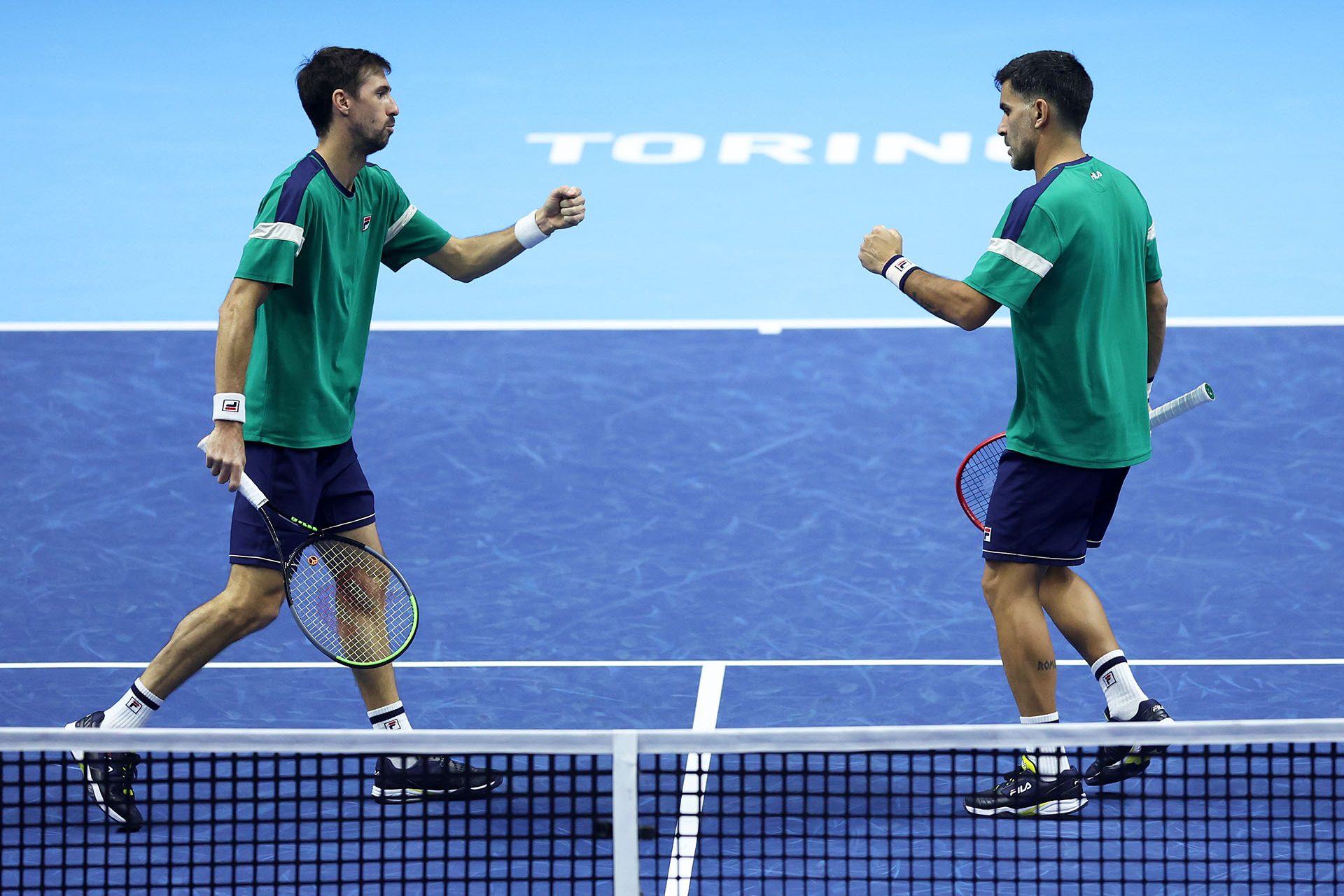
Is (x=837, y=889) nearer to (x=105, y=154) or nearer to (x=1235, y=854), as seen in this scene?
(x=1235, y=854)

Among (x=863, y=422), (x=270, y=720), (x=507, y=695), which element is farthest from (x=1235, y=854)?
(x=863, y=422)

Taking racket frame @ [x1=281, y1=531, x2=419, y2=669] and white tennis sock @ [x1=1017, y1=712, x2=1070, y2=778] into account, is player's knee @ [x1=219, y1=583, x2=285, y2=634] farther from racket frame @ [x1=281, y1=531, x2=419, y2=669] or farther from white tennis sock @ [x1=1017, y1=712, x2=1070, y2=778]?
white tennis sock @ [x1=1017, y1=712, x2=1070, y2=778]

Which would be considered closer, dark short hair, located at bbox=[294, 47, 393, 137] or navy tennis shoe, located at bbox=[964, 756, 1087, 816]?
navy tennis shoe, located at bbox=[964, 756, 1087, 816]

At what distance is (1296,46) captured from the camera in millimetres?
14086

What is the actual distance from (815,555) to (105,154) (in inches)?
A: 313

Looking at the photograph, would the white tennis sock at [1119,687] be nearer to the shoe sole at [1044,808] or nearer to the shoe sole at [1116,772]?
the shoe sole at [1116,772]

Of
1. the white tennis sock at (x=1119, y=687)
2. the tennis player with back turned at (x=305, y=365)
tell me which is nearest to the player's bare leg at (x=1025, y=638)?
the white tennis sock at (x=1119, y=687)

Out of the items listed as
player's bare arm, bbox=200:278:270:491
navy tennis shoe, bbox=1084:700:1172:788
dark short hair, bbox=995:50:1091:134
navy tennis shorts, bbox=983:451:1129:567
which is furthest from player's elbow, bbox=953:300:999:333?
player's bare arm, bbox=200:278:270:491

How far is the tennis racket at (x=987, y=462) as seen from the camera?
496 centimetres

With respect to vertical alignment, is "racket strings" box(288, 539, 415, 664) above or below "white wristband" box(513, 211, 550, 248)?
below

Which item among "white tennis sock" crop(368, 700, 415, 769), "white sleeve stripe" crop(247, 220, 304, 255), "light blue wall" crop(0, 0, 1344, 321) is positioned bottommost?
"white tennis sock" crop(368, 700, 415, 769)

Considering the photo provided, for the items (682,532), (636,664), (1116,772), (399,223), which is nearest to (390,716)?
(636,664)

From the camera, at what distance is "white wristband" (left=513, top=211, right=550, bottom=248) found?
17.3 ft

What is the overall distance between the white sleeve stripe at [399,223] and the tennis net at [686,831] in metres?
1.47
